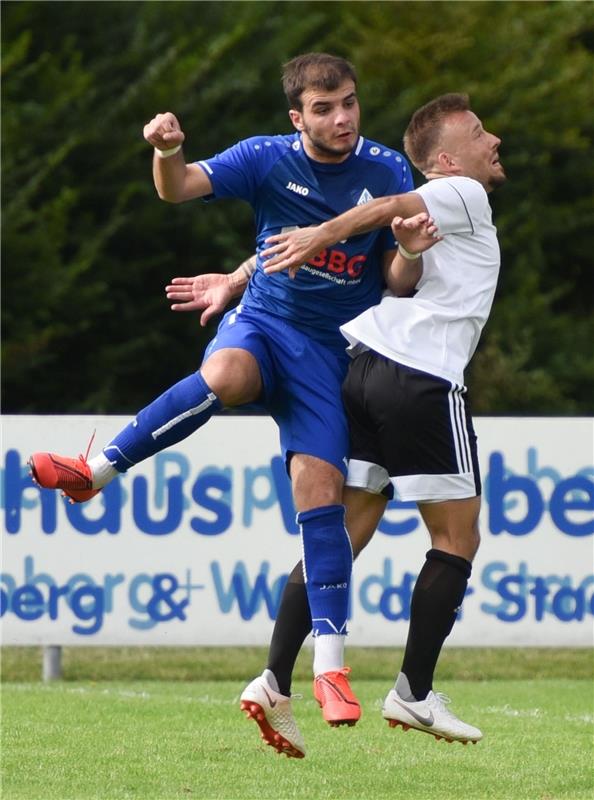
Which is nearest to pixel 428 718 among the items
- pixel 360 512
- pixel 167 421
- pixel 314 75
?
pixel 360 512

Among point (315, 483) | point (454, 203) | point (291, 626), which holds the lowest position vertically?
point (291, 626)

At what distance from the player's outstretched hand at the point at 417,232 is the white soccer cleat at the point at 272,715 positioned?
1658 millimetres

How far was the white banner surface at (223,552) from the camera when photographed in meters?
10.3

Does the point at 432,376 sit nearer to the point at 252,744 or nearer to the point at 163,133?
the point at 163,133

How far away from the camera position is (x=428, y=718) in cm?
580

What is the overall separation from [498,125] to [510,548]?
43.2 ft

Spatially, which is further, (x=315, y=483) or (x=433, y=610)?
(x=433, y=610)

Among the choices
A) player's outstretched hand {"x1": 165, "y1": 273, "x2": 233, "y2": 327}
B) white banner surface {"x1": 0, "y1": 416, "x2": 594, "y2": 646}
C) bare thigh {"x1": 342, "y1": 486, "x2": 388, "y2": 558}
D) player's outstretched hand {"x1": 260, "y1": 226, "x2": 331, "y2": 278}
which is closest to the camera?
player's outstretched hand {"x1": 260, "y1": 226, "x2": 331, "y2": 278}

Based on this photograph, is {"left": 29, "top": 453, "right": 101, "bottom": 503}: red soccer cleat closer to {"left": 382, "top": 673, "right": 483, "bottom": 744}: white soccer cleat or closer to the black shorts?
the black shorts

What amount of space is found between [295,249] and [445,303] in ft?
2.15

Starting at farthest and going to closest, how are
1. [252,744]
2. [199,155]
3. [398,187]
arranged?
1. [199,155]
2. [252,744]
3. [398,187]

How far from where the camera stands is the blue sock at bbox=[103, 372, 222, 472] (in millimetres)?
5711

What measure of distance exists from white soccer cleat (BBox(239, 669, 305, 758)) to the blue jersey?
4.22ft

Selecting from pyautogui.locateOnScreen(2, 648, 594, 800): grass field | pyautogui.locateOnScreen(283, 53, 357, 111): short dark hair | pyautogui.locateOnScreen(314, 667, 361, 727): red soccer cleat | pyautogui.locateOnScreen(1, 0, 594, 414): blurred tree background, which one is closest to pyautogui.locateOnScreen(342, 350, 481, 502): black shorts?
pyautogui.locateOnScreen(314, 667, 361, 727): red soccer cleat
